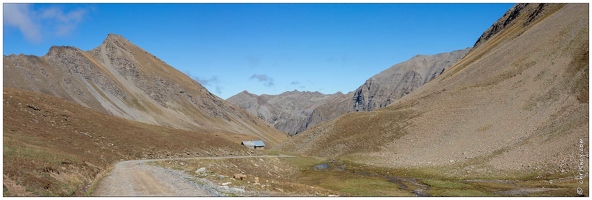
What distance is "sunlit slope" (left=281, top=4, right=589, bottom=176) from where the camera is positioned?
67.1 metres

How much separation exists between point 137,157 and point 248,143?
74546 millimetres

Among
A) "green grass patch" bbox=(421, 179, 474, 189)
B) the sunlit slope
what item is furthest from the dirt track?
the sunlit slope

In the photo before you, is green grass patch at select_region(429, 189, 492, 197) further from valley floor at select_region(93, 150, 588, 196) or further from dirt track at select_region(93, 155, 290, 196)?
dirt track at select_region(93, 155, 290, 196)

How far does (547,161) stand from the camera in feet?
195

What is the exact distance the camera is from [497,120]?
87.8m

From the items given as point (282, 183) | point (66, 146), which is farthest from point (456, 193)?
point (66, 146)

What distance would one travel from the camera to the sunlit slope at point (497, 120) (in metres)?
67.1

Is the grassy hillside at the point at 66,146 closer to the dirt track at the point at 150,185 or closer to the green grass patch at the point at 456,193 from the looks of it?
the dirt track at the point at 150,185

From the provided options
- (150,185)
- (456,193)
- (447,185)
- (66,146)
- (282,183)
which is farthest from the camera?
(66,146)

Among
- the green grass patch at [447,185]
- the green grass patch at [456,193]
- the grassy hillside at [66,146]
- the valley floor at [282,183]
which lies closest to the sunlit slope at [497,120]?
the valley floor at [282,183]

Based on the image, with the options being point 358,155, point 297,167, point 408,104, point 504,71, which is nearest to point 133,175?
point 297,167

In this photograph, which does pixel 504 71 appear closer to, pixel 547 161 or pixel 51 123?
pixel 547 161

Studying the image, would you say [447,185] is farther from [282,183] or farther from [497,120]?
[497,120]

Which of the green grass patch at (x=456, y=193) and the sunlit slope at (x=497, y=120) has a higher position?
the sunlit slope at (x=497, y=120)
